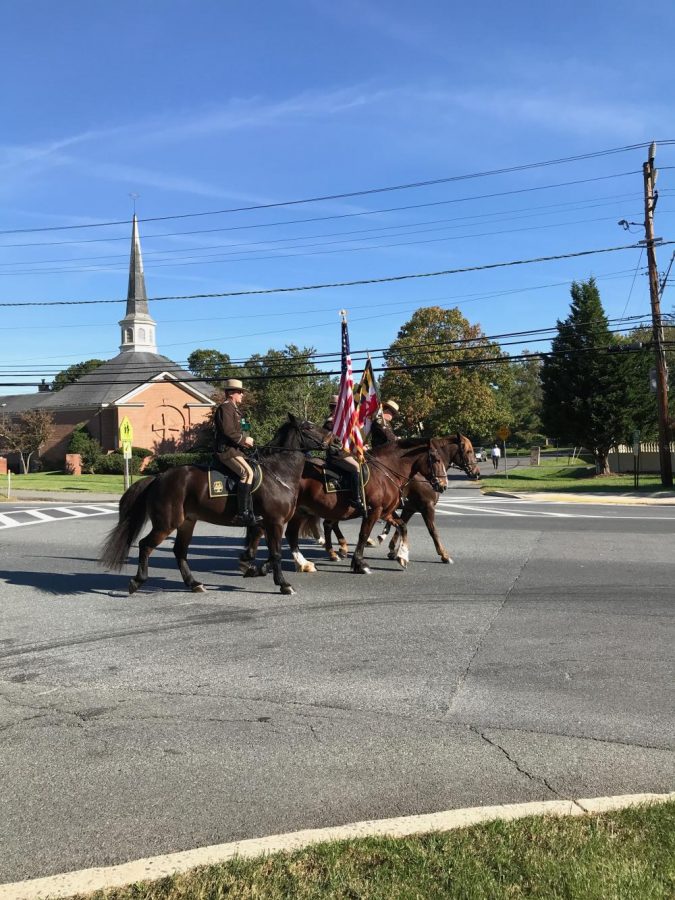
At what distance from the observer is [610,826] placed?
3.94 m

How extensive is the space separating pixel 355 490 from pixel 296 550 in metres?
1.43

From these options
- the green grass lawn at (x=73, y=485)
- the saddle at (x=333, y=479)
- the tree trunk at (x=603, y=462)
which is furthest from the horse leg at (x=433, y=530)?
the tree trunk at (x=603, y=462)

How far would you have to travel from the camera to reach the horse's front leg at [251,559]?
12070 millimetres

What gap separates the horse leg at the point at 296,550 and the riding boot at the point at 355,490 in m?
1.15

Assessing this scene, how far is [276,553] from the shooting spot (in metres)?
10.8

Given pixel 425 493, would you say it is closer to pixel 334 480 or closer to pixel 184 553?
pixel 334 480

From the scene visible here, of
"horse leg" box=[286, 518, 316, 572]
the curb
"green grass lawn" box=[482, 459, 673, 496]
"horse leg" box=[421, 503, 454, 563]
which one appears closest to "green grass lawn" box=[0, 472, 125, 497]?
"green grass lawn" box=[482, 459, 673, 496]

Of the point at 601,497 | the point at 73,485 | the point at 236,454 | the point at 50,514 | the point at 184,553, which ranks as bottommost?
the point at 601,497

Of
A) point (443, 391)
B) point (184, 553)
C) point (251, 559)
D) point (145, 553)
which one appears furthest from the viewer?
point (443, 391)

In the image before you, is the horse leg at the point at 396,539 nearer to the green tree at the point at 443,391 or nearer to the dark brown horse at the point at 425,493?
the dark brown horse at the point at 425,493

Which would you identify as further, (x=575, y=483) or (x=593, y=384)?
(x=593, y=384)

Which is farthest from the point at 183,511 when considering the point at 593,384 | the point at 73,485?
the point at 593,384

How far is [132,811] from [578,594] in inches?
285

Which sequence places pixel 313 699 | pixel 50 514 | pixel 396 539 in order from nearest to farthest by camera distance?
pixel 313 699
pixel 396 539
pixel 50 514
